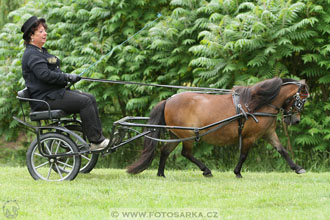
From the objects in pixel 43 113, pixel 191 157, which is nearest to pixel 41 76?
pixel 43 113

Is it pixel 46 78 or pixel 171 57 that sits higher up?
pixel 46 78

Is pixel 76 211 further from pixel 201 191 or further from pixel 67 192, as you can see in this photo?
pixel 201 191

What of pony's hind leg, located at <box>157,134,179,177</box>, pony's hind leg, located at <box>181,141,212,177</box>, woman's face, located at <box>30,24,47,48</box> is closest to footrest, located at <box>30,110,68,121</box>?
woman's face, located at <box>30,24,47,48</box>

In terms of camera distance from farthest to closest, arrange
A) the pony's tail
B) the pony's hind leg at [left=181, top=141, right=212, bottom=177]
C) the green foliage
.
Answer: the green foliage, the pony's hind leg at [left=181, top=141, right=212, bottom=177], the pony's tail

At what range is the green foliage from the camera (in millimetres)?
8477

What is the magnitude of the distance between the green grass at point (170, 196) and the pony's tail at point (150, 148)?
0.56ft

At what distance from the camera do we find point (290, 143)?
9.12 m

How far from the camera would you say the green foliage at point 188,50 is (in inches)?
334

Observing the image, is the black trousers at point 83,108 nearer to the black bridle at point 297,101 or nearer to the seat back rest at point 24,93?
the seat back rest at point 24,93

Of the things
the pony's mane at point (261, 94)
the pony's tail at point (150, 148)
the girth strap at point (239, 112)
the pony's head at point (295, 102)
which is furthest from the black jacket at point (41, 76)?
the pony's head at point (295, 102)

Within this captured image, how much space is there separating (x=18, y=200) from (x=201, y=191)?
89.8 inches

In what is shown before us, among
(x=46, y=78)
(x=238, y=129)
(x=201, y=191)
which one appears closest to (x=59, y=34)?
(x=46, y=78)

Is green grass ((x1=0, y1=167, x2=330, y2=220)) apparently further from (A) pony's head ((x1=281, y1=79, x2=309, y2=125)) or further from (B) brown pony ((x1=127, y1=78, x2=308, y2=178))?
(A) pony's head ((x1=281, y1=79, x2=309, y2=125))

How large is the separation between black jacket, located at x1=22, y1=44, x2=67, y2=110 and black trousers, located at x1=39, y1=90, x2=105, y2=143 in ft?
0.31
